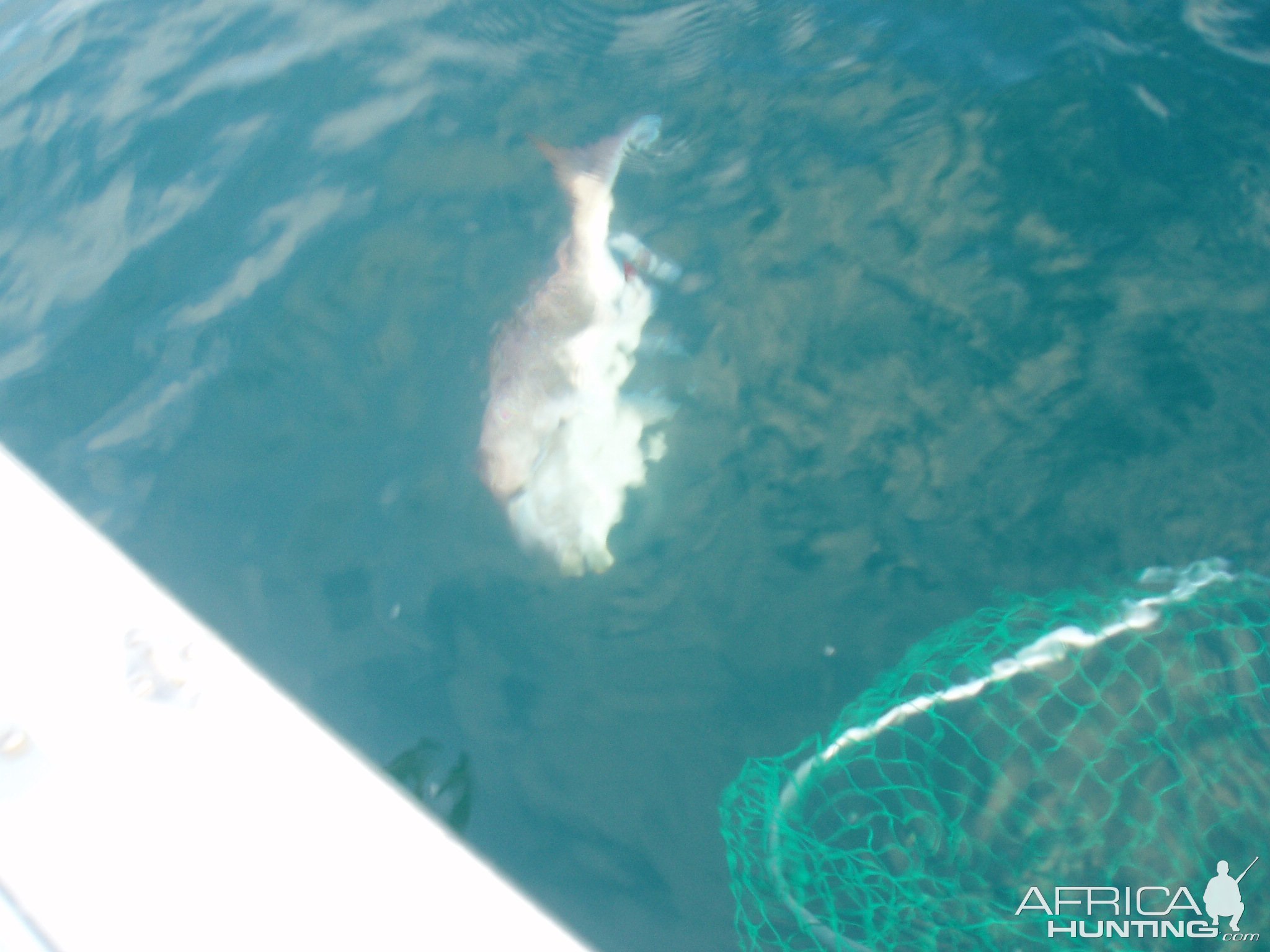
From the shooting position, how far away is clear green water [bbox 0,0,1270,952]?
339 cm

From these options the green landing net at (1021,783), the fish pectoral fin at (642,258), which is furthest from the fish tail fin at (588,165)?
the green landing net at (1021,783)

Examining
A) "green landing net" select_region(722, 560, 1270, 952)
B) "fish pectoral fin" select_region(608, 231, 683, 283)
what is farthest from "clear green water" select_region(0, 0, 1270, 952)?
"green landing net" select_region(722, 560, 1270, 952)

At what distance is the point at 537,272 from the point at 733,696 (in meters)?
2.55

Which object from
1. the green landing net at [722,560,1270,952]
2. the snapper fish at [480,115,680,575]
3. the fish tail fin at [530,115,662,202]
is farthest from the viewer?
the fish tail fin at [530,115,662,202]

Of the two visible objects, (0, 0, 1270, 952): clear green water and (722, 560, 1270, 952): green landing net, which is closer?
(722, 560, 1270, 952): green landing net

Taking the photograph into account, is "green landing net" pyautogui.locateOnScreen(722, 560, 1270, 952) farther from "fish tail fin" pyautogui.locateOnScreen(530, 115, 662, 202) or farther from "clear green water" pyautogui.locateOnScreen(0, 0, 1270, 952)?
"fish tail fin" pyautogui.locateOnScreen(530, 115, 662, 202)

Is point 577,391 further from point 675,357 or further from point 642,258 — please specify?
point 642,258

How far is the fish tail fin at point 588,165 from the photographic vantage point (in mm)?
4625

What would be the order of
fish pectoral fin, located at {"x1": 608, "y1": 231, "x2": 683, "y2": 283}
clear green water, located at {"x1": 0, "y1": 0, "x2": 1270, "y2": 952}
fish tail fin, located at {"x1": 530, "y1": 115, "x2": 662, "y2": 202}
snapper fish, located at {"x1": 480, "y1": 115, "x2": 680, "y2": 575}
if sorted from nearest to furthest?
1. clear green water, located at {"x1": 0, "y1": 0, "x2": 1270, "y2": 952}
2. snapper fish, located at {"x1": 480, "y1": 115, "x2": 680, "y2": 575}
3. fish pectoral fin, located at {"x1": 608, "y1": 231, "x2": 683, "y2": 283}
4. fish tail fin, located at {"x1": 530, "y1": 115, "x2": 662, "y2": 202}

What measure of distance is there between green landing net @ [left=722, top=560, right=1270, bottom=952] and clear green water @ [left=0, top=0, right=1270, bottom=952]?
22 centimetres

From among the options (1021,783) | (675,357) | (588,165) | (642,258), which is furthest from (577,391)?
(1021,783)

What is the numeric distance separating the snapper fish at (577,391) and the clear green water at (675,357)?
145 millimetres

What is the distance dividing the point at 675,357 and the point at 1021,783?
7.92 ft

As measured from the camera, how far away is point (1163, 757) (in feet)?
9.59
